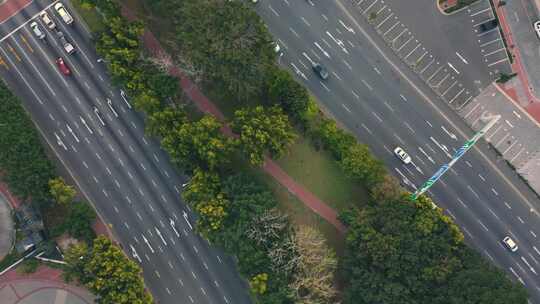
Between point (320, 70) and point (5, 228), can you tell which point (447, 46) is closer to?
point (320, 70)

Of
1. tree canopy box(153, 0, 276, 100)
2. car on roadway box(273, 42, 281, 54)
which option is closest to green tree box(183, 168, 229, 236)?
tree canopy box(153, 0, 276, 100)

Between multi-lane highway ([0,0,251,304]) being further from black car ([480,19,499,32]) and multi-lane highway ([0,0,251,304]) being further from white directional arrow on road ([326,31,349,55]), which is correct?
black car ([480,19,499,32])

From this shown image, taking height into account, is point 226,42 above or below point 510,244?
above

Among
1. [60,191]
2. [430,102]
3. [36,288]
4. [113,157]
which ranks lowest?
[430,102]

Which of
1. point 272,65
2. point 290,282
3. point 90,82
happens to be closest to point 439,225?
point 290,282

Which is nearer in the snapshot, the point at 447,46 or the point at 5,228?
the point at 5,228

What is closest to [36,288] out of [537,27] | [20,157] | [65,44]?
[20,157]

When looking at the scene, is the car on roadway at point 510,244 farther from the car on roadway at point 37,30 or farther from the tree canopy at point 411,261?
the car on roadway at point 37,30

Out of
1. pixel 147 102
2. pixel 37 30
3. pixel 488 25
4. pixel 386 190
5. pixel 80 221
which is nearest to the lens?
pixel 147 102
